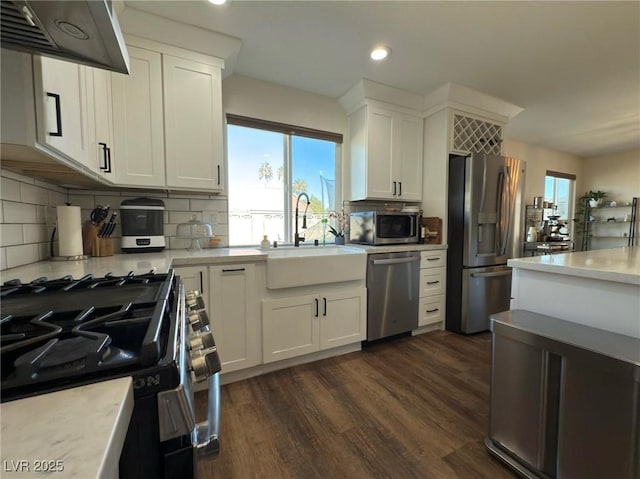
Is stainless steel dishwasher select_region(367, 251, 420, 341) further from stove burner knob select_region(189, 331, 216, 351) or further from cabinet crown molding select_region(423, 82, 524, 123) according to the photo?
stove burner knob select_region(189, 331, 216, 351)

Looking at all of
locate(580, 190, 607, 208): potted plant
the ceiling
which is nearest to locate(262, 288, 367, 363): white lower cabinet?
the ceiling

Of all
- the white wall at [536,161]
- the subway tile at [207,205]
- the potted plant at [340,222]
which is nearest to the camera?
the subway tile at [207,205]

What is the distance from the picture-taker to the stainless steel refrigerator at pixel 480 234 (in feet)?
9.32

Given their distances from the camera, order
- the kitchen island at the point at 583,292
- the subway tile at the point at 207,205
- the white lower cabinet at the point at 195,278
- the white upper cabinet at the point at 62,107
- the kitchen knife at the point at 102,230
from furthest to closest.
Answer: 1. the subway tile at the point at 207,205
2. the kitchen knife at the point at 102,230
3. the white lower cabinet at the point at 195,278
4. the kitchen island at the point at 583,292
5. the white upper cabinet at the point at 62,107

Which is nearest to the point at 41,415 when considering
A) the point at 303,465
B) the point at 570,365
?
the point at 303,465

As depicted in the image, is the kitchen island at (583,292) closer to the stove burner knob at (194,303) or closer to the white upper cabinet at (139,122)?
the stove burner knob at (194,303)

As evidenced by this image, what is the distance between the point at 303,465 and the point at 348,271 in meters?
1.33

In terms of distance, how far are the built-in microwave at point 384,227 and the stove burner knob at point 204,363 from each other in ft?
7.09

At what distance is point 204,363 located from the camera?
27.6 inches

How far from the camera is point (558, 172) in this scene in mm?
5289

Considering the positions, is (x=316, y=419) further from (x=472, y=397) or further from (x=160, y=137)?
(x=160, y=137)

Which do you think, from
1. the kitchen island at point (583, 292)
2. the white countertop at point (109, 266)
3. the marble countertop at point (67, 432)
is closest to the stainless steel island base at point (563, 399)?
the kitchen island at point (583, 292)

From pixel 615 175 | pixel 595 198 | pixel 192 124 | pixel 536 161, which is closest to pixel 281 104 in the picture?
pixel 192 124

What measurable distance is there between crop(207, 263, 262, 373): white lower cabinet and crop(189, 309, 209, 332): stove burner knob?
31.6 inches
